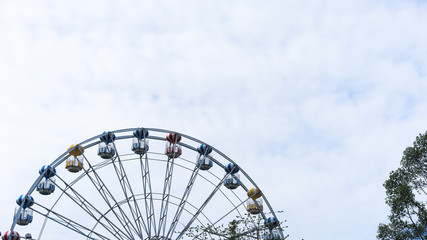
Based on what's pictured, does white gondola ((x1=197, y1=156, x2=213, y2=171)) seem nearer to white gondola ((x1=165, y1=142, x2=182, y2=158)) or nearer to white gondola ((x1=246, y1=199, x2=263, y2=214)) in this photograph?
white gondola ((x1=165, y1=142, x2=182, y2=158))

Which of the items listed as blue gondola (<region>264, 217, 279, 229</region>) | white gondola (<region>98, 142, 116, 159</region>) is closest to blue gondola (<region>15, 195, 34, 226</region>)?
white gondola (<region>98, 142, 116, 159</region>)

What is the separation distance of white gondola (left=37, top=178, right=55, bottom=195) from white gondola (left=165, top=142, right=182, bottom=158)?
18.9 ft

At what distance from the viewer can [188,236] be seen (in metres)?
24.8

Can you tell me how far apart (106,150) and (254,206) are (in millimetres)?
7817

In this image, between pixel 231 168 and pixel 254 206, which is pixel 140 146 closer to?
pixel 231 168

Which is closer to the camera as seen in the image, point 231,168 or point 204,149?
point 204,149

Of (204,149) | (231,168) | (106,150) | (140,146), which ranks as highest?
(140,146)

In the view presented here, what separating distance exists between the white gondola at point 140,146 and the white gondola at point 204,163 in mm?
2752

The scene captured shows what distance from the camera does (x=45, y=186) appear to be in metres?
22.7

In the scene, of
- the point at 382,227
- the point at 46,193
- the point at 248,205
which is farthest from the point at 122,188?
the point at 382,227

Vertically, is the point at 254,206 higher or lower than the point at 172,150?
lower

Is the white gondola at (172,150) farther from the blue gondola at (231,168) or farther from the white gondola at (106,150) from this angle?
the white gondola at (106,150)

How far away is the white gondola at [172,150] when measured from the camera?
24.4 m

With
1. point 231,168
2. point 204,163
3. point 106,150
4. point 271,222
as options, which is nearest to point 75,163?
point 106,150
